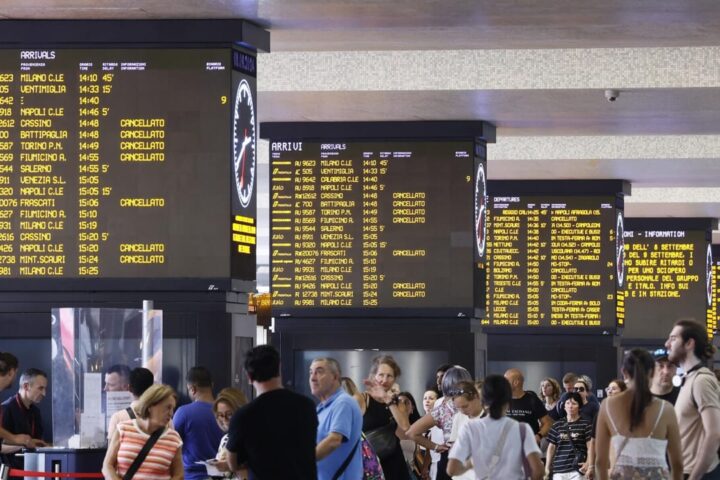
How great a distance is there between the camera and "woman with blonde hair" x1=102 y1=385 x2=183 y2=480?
8.62 m

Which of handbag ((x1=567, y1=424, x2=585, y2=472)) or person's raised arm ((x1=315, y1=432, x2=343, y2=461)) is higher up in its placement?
person's raised arm ((x1=315, y1=432, x2=343, y2=461))

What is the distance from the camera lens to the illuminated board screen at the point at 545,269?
2386cm

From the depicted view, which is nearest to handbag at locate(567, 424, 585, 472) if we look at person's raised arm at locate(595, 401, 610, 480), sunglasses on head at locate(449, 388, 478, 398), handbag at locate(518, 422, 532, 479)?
sunglasses on head at locate(449, 388, 478, 398)

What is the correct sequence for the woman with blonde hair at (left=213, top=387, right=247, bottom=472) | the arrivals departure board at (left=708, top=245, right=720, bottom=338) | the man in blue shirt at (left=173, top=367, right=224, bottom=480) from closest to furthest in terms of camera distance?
the woman with blonde hair at (left=213, top=387, right=247, bottom=472), the man in blue shirt at (left=173, top=367, right=224, bottom=480), the arrivals departure board at (left=708, top=245, right=720, bottom=338)

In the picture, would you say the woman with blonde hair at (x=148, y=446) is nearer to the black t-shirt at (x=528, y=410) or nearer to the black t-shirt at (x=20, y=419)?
the black t-shirt at (x=20, y=419)

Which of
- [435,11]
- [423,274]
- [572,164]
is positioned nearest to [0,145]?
[435,11]

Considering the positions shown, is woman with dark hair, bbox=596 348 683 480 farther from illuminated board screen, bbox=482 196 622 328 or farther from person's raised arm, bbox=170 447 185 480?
illuminated board screen, bbox=482 196 622 328

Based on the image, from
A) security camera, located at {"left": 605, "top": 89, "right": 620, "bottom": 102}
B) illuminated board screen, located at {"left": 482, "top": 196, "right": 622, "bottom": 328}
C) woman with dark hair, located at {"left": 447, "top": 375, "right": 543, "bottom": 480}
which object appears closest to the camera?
woman with dark hair, located at {"left": 447, "top": 375, "right": 543, "bottom": 480}

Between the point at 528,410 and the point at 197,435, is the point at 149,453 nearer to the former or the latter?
the point at 197,435

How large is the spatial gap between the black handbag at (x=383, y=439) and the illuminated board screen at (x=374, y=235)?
25.3ft

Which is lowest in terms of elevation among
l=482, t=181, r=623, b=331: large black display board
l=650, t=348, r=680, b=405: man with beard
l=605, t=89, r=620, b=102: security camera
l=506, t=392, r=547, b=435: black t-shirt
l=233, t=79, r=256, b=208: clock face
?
l=506, t=392, r=547, b=435: black t-shirt

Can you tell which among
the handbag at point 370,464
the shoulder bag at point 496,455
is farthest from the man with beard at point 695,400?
the handbag at point 370,464

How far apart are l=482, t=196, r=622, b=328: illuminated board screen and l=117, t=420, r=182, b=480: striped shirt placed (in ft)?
50.6

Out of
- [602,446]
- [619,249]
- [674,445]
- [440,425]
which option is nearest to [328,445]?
[602,446]
